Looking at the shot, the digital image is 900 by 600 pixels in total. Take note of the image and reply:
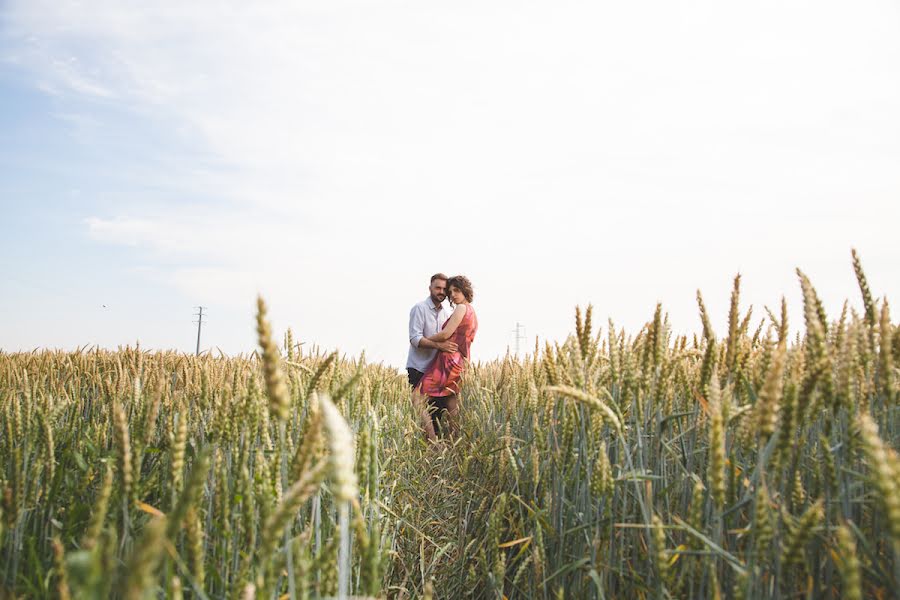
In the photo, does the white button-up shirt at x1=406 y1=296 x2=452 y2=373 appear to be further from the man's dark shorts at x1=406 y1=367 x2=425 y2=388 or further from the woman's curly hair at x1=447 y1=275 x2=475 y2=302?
the woman's curly hair at x1=447 y1=275 x2=475 y2=302

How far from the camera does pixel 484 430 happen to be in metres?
4.23

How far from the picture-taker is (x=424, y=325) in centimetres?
686

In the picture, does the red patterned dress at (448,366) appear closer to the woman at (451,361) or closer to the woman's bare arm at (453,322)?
the woman at (451,361)

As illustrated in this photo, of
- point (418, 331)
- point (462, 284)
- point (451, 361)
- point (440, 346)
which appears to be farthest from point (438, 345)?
point (462, 284)

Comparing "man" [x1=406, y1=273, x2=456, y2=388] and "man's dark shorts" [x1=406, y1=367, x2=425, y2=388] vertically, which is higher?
"man" [x1=406, y1=273, x2=456, y2=388]

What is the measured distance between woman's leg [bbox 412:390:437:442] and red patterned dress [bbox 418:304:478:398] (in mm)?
166

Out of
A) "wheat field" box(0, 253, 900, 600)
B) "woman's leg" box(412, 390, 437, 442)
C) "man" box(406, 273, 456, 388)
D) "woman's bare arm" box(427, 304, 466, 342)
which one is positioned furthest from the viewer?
"man" box(406, 273, 456, 388)

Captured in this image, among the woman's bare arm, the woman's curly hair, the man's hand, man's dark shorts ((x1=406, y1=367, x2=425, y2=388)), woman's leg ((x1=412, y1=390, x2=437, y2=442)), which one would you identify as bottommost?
woman's leg ((x1=412, y1=390, x2=437, y2=442))

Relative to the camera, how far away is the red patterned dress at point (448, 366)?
661 cm

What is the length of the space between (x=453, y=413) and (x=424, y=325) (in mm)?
1016

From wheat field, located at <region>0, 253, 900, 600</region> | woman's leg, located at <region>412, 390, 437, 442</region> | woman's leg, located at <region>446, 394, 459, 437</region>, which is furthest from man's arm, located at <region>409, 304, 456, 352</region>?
wheat field, located at <region>0, 253, 900, 600</region>

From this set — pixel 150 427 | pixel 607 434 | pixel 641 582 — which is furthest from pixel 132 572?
pixel 607 434

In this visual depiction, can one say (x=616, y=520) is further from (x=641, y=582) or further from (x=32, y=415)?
(x=32, y=415)

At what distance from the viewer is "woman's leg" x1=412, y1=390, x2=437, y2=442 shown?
6094 mm
